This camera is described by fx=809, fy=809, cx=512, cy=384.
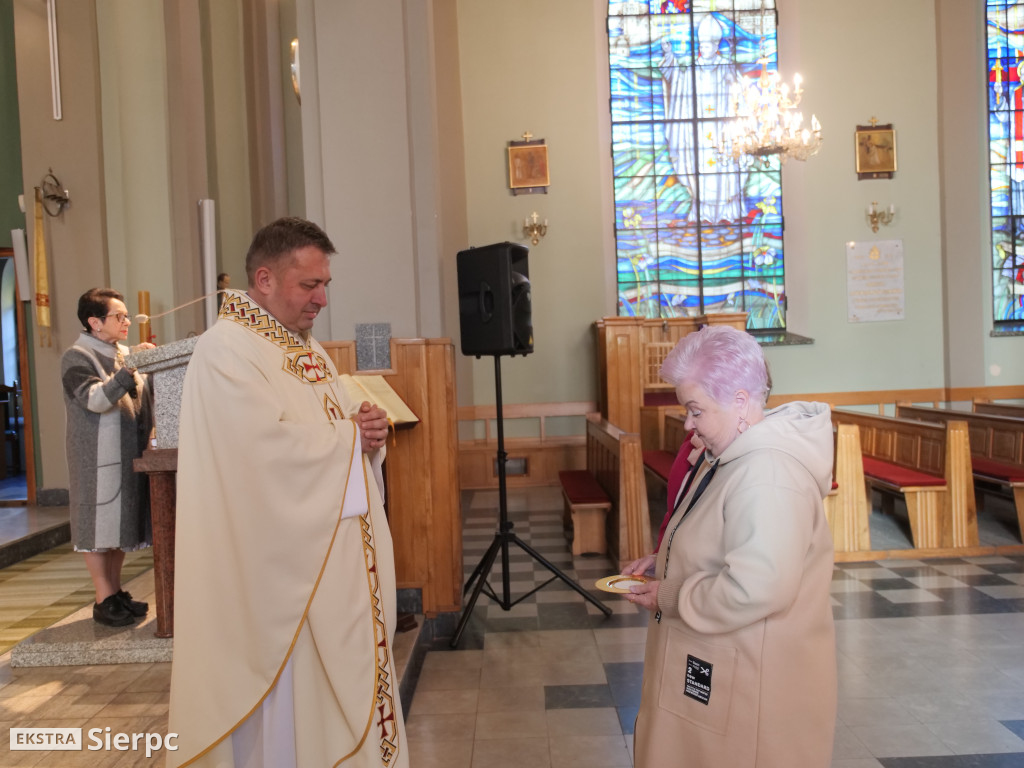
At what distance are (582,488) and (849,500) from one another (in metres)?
1.91

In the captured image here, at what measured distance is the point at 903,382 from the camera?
Result: 31.4 ft

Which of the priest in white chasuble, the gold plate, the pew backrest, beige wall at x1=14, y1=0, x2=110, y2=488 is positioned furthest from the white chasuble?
beige wall at x1=14, y1=0, x2=110, y2=488

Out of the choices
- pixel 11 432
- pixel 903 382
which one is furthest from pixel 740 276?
pixel 11 432

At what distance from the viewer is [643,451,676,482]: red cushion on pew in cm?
658

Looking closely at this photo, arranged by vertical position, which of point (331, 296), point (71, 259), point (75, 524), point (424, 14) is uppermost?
point (424, 14)

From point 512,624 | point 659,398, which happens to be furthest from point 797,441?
point 659,398

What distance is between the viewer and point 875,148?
30.9 ft

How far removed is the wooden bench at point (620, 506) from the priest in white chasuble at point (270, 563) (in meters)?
3.43

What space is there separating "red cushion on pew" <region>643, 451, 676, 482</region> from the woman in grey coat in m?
3.88

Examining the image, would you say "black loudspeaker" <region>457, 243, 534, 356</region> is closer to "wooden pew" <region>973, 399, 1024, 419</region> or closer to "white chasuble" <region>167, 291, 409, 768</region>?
"white chasuble" <region>167, 291, 409, 768</region>

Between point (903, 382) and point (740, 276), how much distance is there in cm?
228

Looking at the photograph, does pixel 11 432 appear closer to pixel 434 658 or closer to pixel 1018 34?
pixel 434 658

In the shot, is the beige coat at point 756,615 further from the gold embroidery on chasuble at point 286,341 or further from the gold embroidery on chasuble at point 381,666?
the gold embroidery on chasuble at point 286,341

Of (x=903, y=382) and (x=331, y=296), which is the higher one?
(x=331, y=296)
